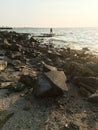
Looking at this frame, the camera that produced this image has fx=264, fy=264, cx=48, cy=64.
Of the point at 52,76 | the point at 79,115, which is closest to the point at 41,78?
the point at 52,76

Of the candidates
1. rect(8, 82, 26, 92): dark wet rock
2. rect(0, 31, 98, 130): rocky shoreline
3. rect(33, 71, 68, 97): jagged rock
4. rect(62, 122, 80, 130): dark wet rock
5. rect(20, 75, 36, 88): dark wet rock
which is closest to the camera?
rect(62, 122, 80, 130): dark wet rock

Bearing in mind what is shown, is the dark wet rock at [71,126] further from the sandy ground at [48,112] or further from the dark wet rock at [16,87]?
the dark wet rock at [16,87]

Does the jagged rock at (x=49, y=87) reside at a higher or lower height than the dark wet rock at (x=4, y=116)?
higher

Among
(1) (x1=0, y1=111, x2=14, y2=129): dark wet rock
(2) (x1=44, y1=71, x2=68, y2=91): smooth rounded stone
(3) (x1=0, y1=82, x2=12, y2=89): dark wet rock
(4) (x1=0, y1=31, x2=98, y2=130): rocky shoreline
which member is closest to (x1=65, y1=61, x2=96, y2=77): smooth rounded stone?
(4) (x1=0, y1=31, x2=98, y2=130): rocky shoreline

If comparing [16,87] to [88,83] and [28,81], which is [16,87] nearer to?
[28,81]

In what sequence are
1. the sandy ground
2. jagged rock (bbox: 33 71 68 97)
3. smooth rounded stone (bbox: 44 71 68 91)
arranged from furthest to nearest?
smooth rounded stone (bbox: 44 71 68 91)
jagged rock (bbox: 33 71 68 97)
the sandy ground

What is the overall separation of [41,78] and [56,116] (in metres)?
1.65

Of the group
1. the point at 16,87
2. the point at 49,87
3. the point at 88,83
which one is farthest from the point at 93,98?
the point at 16,87

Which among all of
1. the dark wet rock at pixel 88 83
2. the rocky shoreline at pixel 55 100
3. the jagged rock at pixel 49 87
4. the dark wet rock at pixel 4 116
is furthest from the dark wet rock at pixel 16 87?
the dark wet rock at pixel 88 83

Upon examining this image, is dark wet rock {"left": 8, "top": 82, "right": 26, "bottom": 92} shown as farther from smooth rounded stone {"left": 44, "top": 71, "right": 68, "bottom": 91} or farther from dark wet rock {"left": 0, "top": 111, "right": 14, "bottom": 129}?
dark wet rock {"left": 0, "top": 111, "right": 14, "bottom": 129}

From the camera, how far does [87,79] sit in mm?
11164

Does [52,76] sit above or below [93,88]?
above

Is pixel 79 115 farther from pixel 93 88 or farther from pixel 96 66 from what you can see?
pixel 96 66

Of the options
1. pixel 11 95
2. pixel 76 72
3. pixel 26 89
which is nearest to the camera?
pixel 11 95
